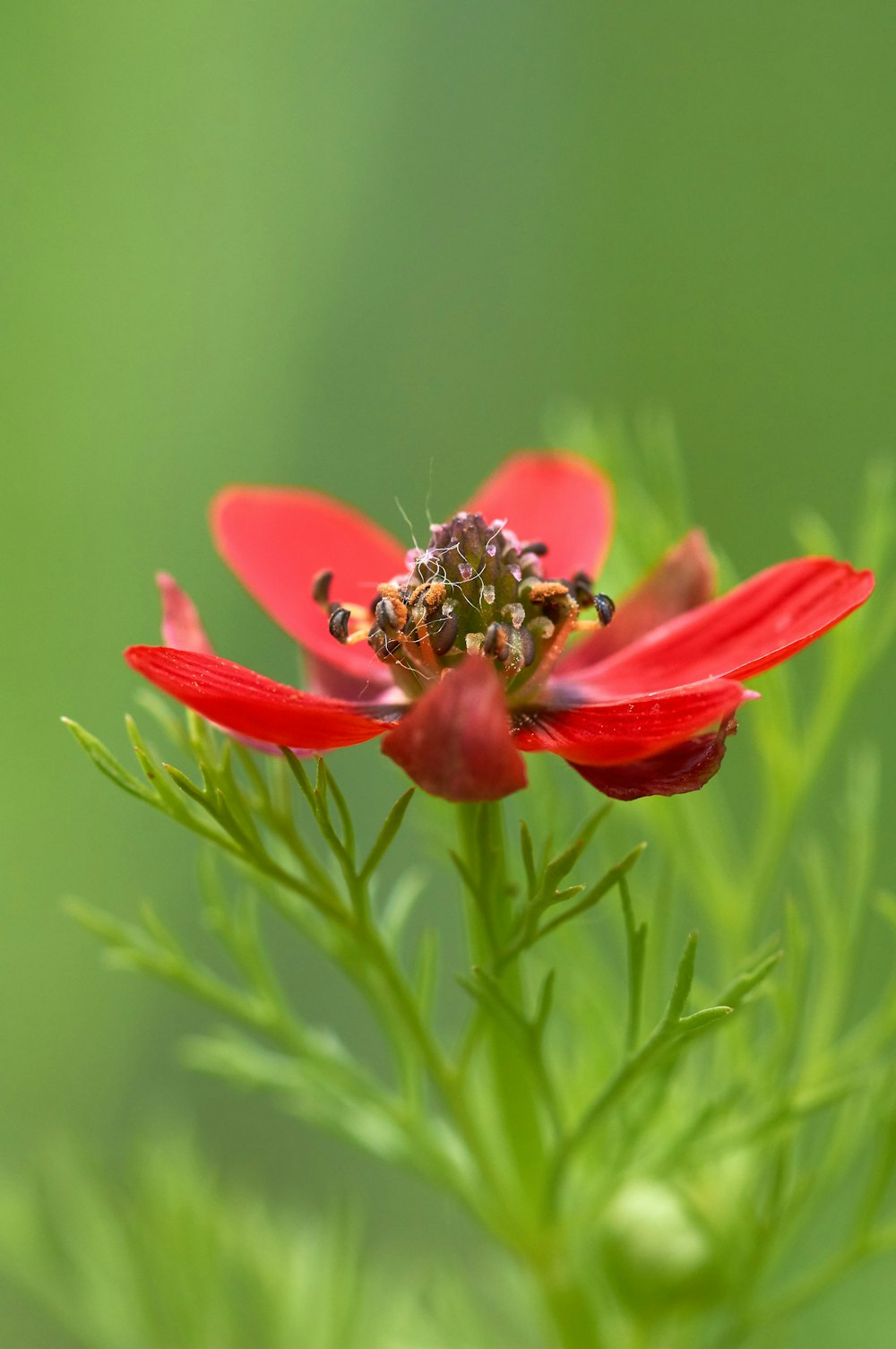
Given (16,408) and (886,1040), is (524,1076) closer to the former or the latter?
(886,1040)

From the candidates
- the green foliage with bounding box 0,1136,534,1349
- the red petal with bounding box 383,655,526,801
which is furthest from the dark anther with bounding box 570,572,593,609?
the green foliage with bounding box 0,1136,534,1349

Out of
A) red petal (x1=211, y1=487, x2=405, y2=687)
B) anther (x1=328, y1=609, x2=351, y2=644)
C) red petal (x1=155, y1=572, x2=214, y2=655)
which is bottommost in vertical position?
anther (x1=328, y1=609, x2=351, y2=644)

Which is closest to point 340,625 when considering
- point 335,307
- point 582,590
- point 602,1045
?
point 582,590

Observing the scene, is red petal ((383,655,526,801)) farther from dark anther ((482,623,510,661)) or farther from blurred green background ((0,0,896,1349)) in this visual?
blurred green background ((0,0,896,1349))

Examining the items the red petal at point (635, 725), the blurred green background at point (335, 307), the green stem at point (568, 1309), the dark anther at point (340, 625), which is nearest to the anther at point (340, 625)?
the dark anther at point (340, 625)

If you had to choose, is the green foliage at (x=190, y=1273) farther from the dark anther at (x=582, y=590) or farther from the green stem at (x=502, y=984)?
the dark anther at (x=582, y=590)

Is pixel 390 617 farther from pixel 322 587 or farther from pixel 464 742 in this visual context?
pixel 464 742

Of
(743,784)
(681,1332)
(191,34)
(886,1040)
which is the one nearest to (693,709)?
(886,1040)
